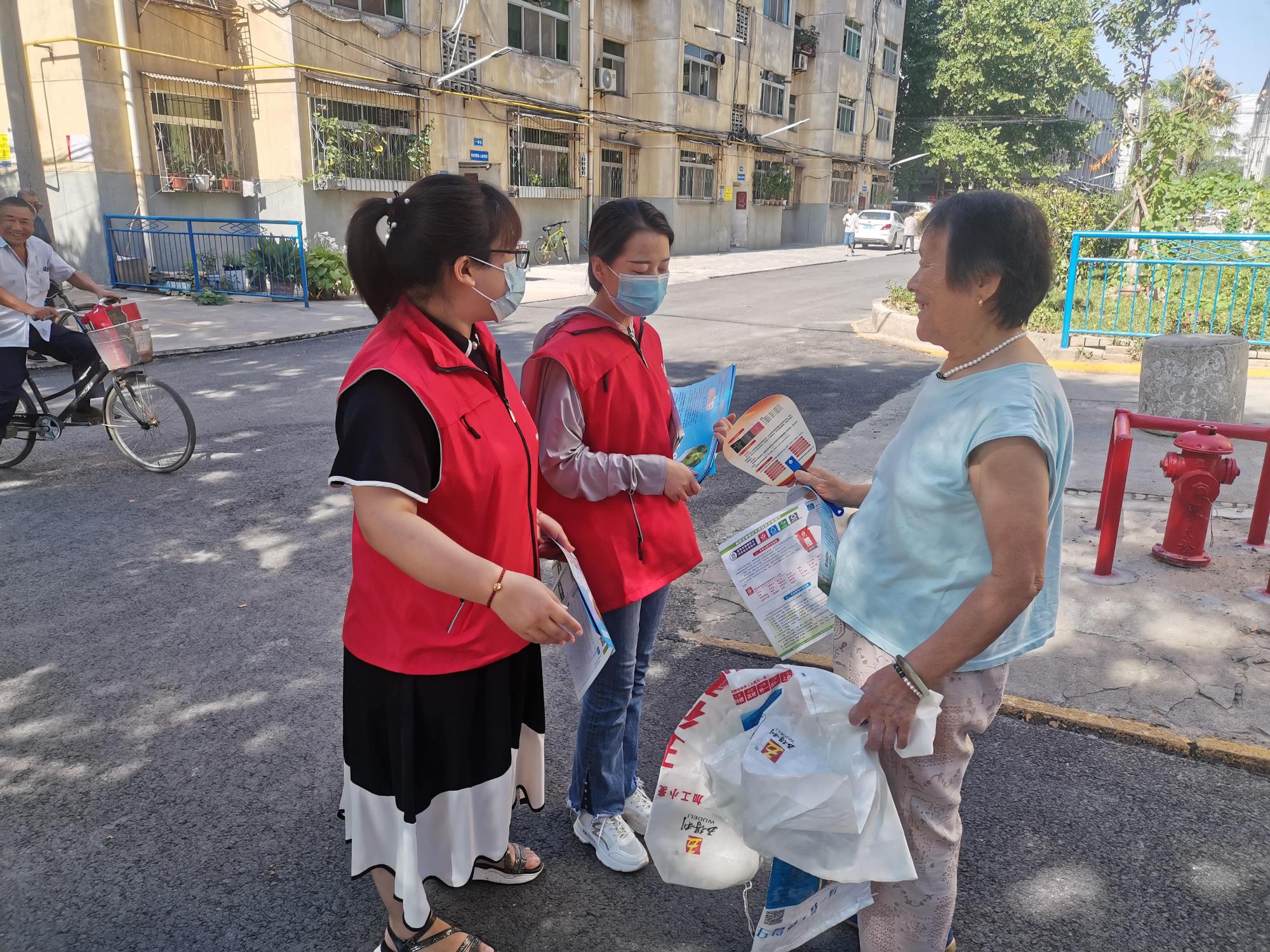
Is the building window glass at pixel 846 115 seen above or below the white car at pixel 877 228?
above

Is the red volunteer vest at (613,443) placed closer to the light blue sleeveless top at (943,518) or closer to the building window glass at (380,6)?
the light blue sleeveless top at (943,518)

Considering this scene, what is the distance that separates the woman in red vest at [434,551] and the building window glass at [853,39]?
135ft

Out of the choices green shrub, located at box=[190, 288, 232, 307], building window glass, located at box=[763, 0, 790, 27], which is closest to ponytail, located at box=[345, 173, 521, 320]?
green shrub, located at box=[190, 288, 232, 307]

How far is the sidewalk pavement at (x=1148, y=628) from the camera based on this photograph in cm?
339

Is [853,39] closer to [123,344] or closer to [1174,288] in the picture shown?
[1174,288]

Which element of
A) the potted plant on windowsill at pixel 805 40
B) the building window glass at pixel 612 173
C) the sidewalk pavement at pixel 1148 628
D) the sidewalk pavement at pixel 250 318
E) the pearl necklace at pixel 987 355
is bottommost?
the sidewalk pavement at pixel 1148 628

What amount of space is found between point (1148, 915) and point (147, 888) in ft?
8.83

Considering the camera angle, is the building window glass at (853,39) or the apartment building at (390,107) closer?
the apartment building at (390,107)

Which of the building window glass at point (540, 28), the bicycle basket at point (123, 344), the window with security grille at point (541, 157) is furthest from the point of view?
the window with security grille at point (541, 157)

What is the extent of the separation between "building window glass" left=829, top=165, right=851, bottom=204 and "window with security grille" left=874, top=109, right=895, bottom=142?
2743 mm

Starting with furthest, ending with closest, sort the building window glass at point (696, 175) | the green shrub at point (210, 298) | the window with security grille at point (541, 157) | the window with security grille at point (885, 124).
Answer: the window with security grille at point (885, 124) → the building window glass at point (696, 175) → the window with security grille at point (541, 157) → the green shrub at point (210, 298)

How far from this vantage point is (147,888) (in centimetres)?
251

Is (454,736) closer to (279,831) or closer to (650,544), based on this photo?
(650,544)

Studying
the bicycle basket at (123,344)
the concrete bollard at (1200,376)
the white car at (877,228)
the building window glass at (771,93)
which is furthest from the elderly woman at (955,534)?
the building window glass at (771,93)
